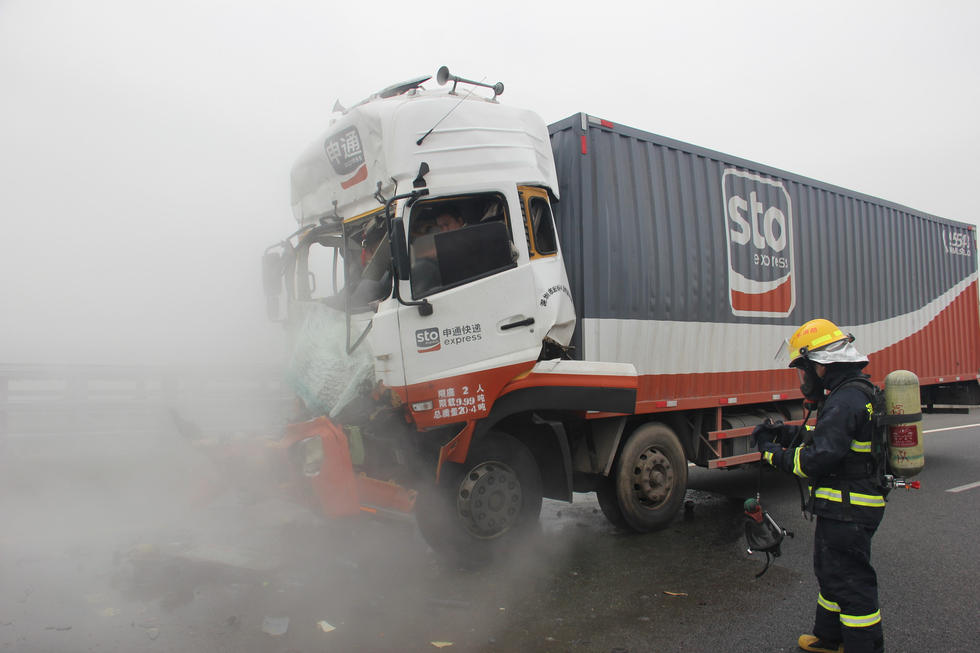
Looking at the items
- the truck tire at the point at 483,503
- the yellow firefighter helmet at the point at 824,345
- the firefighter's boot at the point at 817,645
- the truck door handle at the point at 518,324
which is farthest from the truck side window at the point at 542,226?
the firefighter's boot at the point at 817,645

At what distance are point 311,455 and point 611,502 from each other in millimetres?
2565

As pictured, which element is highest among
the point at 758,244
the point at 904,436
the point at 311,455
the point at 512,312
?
the point at 758,244

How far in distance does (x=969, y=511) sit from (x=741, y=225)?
3.43 meters

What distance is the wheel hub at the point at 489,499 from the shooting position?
431cm

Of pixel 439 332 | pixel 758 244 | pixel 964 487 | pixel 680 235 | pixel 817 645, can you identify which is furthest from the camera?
pixel 964 487

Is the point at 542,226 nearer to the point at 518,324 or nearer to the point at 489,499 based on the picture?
the point at 518,324

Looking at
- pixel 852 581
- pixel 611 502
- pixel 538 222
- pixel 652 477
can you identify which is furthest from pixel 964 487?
pixel 538 222

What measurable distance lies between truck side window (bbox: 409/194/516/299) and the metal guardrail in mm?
4234

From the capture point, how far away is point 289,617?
11.8 feet

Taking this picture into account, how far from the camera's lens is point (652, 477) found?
5395mm

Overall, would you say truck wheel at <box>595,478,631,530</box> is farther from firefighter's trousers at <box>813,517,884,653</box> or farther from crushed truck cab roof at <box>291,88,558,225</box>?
crushed truck cab roof at <box>291,88,558,225</box>

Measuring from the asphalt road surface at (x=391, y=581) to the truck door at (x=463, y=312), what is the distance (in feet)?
3.20

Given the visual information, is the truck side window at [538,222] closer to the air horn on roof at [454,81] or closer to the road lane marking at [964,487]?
the air horn on roof at [454,81]

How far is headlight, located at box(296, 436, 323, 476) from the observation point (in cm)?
387
